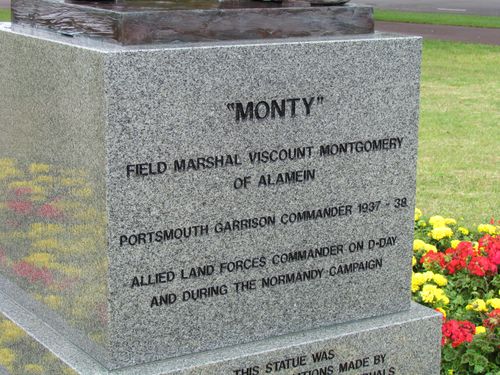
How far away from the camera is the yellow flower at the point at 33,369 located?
405 centimetres

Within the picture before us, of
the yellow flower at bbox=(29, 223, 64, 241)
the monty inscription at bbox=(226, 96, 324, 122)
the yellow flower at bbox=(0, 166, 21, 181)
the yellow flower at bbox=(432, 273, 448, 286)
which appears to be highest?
the monty inscription at bbox=(226, 96, 324, 122)

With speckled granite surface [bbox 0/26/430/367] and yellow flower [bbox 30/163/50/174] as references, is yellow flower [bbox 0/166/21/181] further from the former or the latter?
yellow flower [bbox 30/163/50/174]

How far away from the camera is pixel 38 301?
4.24m

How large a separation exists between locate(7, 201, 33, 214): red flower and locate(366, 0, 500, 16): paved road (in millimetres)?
22965

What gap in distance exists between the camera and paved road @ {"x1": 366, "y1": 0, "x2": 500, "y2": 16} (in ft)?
88.5

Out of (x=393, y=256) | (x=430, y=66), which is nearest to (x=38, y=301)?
(x=393, y=256)

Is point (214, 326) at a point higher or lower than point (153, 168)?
lower

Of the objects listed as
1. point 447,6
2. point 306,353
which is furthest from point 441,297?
point 447,6

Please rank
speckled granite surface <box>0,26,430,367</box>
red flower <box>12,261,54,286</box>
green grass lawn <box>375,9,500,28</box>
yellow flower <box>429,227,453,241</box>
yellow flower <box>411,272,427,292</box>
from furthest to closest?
green grass lawn <box>375,9,500,28</box> < yellow flower <box>429,227,453,241</box> < yellow flower <box>411,272,427,292</box> < red flower <box>12,261,54,286</box> < speckled granite surface <box>0,26,430,367</box>

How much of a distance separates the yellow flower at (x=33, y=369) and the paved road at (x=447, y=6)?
2327 centimetres

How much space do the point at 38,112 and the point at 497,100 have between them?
9.67 metres

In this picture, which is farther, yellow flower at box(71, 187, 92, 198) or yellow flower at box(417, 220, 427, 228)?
yellow flower at box(417, 220, 427, 228)

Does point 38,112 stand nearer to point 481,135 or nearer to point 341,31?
point 341,31

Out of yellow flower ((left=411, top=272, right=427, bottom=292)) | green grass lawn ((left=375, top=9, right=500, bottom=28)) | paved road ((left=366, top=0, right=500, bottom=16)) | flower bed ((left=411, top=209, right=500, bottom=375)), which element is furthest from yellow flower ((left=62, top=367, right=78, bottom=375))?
paved road ((left=366, top=0, right=500, bottom=16))
